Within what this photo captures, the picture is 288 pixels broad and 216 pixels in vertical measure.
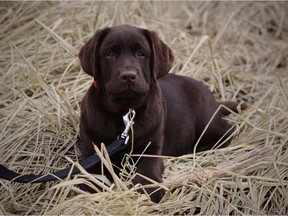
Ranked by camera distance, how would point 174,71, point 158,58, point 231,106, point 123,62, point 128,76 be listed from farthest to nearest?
1. point 174,71
2. point 231,106
3. point 158,58
4. point 123,62
5. point 128,76

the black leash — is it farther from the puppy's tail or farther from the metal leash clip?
the puppy's tail

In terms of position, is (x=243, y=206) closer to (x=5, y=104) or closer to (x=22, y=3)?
(x=5, y=104)

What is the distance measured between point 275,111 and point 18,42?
2753 mm

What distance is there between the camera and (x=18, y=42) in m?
6.29

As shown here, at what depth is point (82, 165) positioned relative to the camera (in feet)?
13.4

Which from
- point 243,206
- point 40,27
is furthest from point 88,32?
point 243,206

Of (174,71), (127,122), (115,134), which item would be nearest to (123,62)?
(127,122)

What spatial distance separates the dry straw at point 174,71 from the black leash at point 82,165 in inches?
4.1

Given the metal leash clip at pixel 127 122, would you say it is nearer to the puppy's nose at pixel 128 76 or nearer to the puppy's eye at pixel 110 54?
the puppy's nose at pixel 128 76

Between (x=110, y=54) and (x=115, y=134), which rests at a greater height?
(x=110, y=54)

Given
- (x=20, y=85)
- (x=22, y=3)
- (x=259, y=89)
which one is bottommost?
(x=259, y=89)

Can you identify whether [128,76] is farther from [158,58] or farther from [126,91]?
[158,58]

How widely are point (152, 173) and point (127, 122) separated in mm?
402

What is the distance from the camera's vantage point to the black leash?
397 centimetres
